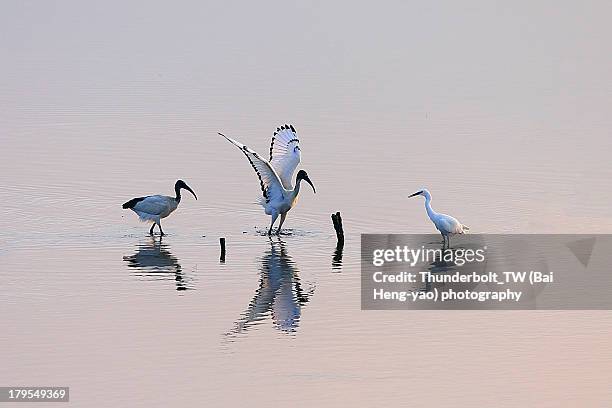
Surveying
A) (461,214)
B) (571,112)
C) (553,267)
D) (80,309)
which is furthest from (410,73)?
(80,309)

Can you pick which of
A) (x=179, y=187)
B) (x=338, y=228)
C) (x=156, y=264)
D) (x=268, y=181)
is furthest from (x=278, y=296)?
(x=179, y=187)

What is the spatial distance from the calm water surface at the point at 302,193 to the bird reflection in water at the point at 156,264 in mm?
64

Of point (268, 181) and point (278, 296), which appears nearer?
point (278, 296)

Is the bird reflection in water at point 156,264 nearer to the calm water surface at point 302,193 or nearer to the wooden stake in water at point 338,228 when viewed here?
the calm water surface at point 302,193

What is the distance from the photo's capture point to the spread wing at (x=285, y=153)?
81.3ft

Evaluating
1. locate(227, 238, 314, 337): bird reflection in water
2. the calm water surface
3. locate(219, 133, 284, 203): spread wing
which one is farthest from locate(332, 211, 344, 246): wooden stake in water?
locate(219, 133, 284, 203): spread wing

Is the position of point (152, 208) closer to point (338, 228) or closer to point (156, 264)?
point (156, 264)

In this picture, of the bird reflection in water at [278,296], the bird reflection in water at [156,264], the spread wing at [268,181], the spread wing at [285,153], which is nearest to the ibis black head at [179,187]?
the spread wing at [268,181]

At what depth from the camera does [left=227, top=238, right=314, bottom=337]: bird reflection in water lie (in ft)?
57.4

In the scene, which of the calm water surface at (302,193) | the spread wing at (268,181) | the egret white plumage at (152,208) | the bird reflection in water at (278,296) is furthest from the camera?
the spread wing at (268,181)

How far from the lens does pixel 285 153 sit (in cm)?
2489

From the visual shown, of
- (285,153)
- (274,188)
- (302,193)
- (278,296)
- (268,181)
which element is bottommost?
(278,296)

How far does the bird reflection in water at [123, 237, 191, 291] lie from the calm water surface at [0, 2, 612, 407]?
6 centimetres

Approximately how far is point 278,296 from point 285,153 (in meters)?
6.33
